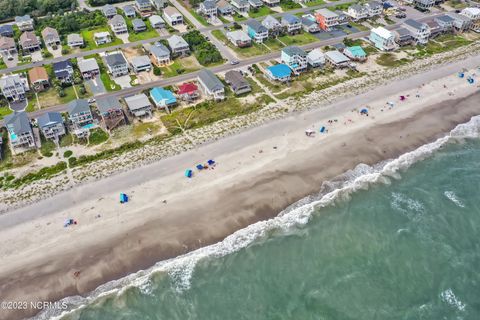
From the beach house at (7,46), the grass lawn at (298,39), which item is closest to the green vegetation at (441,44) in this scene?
the grass lawn at (298,39)

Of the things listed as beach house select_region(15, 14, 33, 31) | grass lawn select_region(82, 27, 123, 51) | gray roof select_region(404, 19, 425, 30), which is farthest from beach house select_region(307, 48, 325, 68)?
beach house select_region(15, 14, 33, 31)

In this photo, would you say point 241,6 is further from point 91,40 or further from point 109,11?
point 91,40

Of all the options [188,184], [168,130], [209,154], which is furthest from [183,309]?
[168,130]

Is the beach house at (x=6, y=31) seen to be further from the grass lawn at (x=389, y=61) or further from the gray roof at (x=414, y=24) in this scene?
the gray roof at (x=414, y=24)

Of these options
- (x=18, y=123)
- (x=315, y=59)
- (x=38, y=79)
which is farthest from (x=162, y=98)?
(x=315, y=59)

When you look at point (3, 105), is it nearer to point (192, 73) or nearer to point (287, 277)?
point (192, 73)

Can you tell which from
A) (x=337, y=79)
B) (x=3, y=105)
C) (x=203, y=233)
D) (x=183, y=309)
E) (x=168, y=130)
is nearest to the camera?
(x=183, y=309)
